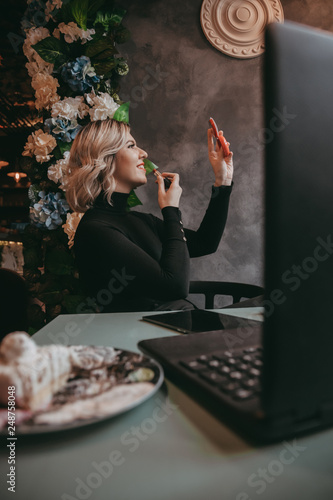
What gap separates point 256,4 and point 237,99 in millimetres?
673

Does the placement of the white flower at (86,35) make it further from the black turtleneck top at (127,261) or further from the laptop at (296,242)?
the laptop at (296,242)

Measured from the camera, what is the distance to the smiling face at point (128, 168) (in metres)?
1.58

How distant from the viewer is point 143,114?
2.26 meters

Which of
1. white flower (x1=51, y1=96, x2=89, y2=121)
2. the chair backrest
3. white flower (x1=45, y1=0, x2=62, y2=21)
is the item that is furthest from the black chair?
white flower (x1=45, y1=0, x2=62, y2=21)

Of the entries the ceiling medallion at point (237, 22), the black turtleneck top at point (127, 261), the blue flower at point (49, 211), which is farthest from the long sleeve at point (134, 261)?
the ceiling medallion at point (237, 22)

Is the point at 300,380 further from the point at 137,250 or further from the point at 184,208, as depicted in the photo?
the point at 184,208

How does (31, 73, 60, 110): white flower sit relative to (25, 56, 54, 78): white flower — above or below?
below

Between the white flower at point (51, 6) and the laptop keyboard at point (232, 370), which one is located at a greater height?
the white flower at point (51, 6)

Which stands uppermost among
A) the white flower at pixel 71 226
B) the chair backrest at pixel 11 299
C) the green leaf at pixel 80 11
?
the green leaf at pixel 80 11

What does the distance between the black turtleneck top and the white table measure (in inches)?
35.6

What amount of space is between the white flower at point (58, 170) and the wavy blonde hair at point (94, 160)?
0.08m

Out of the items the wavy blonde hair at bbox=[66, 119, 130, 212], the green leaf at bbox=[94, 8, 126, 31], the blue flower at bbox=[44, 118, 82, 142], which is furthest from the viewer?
the green leaf at bbox=[94, 8, 126, 31]

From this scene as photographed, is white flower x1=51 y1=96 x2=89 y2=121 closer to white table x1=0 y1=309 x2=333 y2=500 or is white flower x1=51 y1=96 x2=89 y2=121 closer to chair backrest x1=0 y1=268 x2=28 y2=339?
chair backrest x1=0 y1=268 x2=28 y2=339

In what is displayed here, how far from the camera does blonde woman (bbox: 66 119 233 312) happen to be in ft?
4.11
